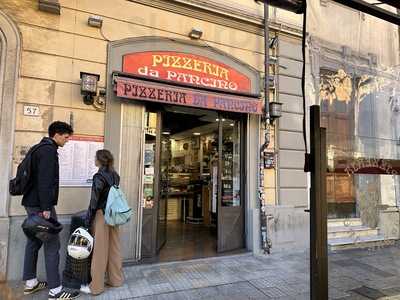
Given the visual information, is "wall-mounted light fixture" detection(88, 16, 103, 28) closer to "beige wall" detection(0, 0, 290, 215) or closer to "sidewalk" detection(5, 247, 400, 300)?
"beige wall" detection(0, 0, 290, 215)

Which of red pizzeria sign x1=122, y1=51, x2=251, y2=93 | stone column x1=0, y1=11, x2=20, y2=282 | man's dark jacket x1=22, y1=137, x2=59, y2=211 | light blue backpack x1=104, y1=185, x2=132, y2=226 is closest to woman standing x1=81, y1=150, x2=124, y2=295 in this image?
light blue backpack x1=104, y1=185, x2=132, y2=226

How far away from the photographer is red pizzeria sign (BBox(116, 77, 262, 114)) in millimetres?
4922

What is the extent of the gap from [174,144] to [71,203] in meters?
7.78

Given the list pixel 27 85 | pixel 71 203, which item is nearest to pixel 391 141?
pixel 71 203

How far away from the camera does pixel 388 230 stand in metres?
3.47

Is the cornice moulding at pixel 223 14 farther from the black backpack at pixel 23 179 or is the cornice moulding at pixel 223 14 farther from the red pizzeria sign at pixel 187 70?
the black backpack at pixel 23 179

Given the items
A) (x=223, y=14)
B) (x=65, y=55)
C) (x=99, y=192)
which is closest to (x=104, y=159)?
(x=99, y=192)

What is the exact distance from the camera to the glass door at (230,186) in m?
6.13

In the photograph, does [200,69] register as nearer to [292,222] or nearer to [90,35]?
[90,35]

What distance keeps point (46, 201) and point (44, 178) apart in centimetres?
27

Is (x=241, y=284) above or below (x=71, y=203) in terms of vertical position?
below

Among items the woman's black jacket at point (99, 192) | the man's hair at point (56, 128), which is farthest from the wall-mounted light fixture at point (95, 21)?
the woman's black jacket at point (99, 192)

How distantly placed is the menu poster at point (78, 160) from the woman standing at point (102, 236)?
776 millimetres

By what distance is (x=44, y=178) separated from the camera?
370cm
